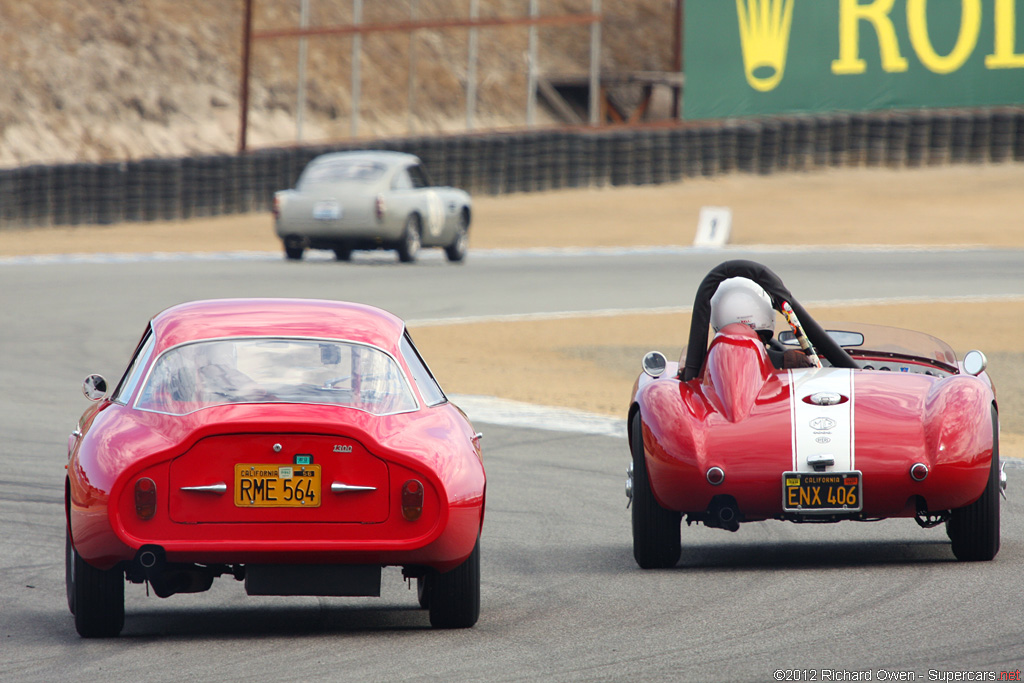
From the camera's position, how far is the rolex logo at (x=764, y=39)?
4044 centimetres

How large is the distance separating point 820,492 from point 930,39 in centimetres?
3460

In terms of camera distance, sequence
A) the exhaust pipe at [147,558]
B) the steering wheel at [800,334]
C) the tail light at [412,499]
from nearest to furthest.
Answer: the exhaust pipe at [147,558], the tail light at [412,499], the steering wheel at [800,334]

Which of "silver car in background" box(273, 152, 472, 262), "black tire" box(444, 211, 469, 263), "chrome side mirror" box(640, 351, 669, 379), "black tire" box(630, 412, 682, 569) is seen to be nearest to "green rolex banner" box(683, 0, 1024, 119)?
"black tire" box(444, 211, 469, 263)

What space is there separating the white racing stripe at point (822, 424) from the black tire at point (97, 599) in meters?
2.77

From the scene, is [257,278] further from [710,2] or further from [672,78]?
[672,78]

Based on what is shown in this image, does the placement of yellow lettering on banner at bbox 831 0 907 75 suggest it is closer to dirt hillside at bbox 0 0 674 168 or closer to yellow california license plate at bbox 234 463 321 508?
dirt hillside at bbox 0 0 674 168

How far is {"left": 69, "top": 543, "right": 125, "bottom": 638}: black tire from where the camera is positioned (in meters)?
5.64

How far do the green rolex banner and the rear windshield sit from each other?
54.5 feet

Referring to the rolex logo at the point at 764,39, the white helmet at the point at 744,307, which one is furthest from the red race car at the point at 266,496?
the rolex logo at the point at 764,39

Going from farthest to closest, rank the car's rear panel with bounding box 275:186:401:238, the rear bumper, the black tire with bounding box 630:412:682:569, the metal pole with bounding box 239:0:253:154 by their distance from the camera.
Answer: the metal pole with bounding box 239:0:253:154 → the rear bumper → the car's rear panel with bounding box 275:186:401:238 → the black tire with bounding box 630:412:682:569

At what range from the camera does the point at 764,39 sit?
4053 cm

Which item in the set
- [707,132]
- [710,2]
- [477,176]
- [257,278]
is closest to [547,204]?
[477,176]

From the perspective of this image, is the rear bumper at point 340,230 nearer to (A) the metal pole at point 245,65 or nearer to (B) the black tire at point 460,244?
(B) the black tire at point 460,244

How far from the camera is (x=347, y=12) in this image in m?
56.5
